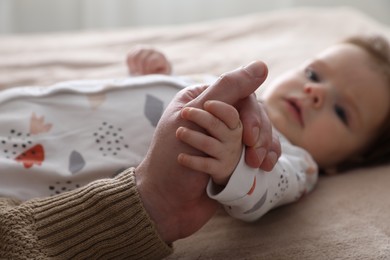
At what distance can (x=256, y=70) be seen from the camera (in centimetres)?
72

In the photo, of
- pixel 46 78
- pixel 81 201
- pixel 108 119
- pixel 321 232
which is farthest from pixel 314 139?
pixel 46 78

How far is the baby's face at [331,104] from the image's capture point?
1.08 m

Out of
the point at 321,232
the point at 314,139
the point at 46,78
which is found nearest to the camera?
the point at 321,232

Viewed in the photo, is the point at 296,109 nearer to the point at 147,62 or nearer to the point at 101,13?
the point at 147,62

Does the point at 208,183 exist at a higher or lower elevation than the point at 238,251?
higher

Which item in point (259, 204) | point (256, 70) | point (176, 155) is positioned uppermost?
point (256, 70)

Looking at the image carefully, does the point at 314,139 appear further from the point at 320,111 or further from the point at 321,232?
the point at 321,232

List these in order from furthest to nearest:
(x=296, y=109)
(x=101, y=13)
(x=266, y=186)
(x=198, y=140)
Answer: (x=101, y=13)
(x=296, y=109)
(x=266, y=186)
(x=198, y=140)

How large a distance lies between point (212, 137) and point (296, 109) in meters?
0.45

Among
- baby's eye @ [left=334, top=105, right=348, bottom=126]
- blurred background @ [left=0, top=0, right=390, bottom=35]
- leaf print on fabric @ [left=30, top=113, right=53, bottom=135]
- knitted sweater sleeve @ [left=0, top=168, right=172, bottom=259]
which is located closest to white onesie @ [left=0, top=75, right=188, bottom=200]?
leaf print on fabric @ [left=30, top=113, right=53, bottom=135]

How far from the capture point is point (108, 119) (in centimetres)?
93

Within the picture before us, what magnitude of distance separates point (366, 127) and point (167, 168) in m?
0.61

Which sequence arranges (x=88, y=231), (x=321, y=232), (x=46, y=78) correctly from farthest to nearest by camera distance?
(x=46, y=78) < (x=321, y=232) < (x=88, y=231)

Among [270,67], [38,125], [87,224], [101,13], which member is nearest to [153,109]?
[38,125]
